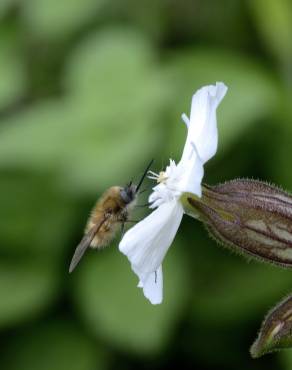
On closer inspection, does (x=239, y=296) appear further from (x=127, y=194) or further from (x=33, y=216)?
(x=127, y=194)

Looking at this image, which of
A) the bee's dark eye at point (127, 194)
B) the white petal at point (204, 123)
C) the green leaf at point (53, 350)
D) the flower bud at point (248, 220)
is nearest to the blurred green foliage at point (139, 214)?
the green leaf at point (53, 350)

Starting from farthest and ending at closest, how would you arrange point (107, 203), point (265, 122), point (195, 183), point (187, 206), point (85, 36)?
point (85, 36), point (265, 122), point (107, 203), point (187, 206), point (195, 183)

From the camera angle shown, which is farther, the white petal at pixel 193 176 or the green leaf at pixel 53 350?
the green leaf at pixel 53 350

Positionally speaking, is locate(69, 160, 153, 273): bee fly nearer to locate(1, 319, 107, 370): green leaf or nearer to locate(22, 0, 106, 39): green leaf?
locate(1, 319, 107, 370): green leaf

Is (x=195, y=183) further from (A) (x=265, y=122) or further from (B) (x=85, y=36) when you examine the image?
(B) (x=85, y=36)

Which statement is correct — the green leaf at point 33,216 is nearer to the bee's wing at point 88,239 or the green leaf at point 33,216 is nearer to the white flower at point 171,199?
the bee's wing at point 88,239

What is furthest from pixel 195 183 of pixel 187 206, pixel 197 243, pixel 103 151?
pixel 197 243
